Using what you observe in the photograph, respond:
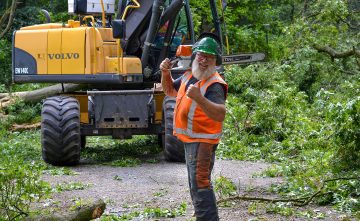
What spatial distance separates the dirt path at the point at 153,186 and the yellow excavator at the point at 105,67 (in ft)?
2.01

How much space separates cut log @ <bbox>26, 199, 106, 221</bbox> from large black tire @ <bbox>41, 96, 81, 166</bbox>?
5.17m

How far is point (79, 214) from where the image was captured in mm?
7121

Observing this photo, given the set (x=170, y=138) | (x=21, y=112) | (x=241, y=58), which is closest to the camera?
(x=241, y=58)

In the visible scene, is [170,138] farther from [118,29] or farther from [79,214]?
[79,214]

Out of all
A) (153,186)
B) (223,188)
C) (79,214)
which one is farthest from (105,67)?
(79,214)

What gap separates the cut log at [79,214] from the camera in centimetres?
704

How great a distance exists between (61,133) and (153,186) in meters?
2.48

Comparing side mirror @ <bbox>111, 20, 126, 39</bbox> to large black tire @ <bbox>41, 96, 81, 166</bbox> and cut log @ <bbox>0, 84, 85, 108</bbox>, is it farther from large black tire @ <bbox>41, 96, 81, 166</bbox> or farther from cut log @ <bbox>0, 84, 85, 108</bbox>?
cut log @ <bbox>0, 84, 85, 108</bbox>

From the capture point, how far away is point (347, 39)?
19766mm

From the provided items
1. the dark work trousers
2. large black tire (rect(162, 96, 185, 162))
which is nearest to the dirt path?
large black tire (rect(162, 96, 185, 162))

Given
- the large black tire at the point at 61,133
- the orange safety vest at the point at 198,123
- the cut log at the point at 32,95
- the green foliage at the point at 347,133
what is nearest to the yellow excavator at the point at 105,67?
the large black tire at the point at 61,133

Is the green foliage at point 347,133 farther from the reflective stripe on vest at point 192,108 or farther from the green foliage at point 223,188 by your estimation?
the reflective stripe on vest at point 192,108

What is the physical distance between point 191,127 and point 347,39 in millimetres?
13949

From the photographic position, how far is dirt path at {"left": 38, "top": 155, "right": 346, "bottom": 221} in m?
8.62
